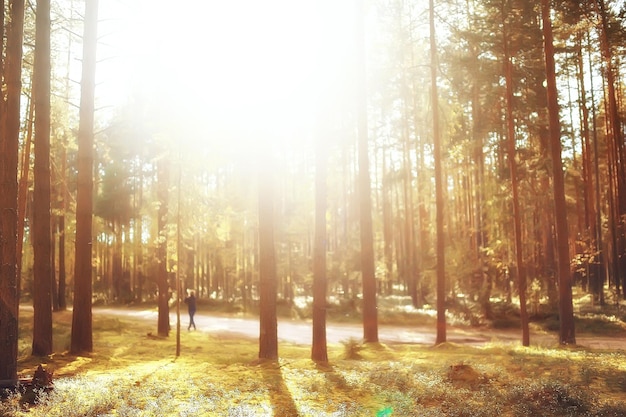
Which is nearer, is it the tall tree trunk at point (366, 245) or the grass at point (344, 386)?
the grass at point (344, 386)

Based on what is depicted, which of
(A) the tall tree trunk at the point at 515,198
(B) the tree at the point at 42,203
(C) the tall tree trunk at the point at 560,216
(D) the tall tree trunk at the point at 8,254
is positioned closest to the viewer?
(D) the tall tree trunk at the point at 8,254

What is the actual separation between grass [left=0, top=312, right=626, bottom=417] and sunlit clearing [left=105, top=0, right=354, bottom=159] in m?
5.92

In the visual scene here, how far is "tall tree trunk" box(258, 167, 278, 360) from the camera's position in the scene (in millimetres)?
13359

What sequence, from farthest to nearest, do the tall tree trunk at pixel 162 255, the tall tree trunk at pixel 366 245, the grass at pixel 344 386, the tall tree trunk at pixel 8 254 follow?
the tall tree trunk at pixel 162 255 < the tall tree trunk at pixel 366 245 < the tall tree trunk at pixel 8 254 < the grass at pixel 344 386

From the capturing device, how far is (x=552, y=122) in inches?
678

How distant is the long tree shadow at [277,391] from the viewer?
873 cm

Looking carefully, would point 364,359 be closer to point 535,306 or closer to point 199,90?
point 199,90

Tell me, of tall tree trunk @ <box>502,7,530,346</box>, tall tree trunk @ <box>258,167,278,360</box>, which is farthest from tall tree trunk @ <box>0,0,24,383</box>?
tall tree trunk @ <box>502,7,530,346</box>

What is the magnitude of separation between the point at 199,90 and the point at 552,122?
42.7ft

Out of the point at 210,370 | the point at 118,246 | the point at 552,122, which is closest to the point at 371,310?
the point at 210,370

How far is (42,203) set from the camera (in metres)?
14.4

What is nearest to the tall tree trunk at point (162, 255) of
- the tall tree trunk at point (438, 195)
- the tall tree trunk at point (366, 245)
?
the tall tree trunk at point (366, 245)

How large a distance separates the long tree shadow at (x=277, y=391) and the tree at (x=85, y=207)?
5341 millimetres

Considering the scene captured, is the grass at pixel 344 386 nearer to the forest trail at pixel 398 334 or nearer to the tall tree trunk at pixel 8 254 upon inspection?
the tall tree trunk at pixel 8 254
